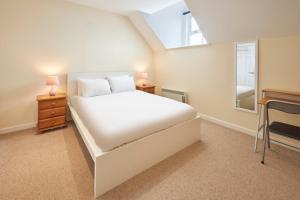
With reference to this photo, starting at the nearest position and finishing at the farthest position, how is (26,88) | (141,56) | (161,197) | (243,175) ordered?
(161,197) → (243,175) → (26,88) → (141,56)

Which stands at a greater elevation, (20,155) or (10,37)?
(10,37)

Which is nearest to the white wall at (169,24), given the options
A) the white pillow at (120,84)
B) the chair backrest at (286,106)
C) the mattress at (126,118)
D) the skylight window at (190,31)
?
the skylight window at (190,31)

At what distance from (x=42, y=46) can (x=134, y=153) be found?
2.63 meters

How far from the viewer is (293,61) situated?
2137 millimetres

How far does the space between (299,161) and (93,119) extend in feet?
8.32

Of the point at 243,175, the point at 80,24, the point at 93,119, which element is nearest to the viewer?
the point at 243,175

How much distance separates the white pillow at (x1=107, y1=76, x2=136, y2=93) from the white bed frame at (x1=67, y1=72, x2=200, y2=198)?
1.13 meters

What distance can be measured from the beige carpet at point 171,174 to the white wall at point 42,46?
79 centimetres

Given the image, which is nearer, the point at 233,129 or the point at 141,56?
the point at 233,129

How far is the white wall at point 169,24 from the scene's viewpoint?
12.4ft

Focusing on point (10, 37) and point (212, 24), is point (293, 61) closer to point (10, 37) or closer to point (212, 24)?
point (212, 24)

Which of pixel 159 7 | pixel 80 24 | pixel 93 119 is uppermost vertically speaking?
pixel 159 7

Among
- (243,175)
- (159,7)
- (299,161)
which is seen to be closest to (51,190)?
(243,175)

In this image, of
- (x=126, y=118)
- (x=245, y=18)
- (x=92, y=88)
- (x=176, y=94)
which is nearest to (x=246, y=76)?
(x=245, y=18)
